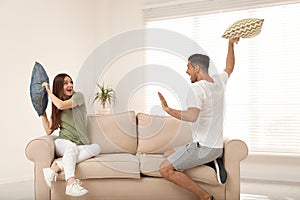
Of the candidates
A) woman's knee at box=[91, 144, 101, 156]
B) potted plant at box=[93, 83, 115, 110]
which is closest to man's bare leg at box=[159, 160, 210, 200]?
woman's knee at box=[91, 144, 101, 156]

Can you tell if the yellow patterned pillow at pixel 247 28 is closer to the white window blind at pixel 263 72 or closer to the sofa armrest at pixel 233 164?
the sofa armrest at pixel 233 164

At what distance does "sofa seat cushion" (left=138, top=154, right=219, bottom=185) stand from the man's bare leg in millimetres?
63

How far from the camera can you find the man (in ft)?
9.52

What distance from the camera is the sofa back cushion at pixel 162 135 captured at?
3.56 m

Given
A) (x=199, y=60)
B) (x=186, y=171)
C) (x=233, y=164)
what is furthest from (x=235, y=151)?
(x=199, y=60)

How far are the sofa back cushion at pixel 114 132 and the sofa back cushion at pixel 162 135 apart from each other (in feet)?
0.31

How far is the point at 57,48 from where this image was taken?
532 cm

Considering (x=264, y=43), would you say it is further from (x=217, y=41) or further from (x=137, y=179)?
(x=137, y=179)

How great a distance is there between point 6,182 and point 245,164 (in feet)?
9.59

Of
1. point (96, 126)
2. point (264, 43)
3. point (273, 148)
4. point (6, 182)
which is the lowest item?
point (6, 182)

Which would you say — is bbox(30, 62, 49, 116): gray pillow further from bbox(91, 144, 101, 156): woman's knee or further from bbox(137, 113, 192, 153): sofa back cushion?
bbox(137, 113, 192, 153): sofa back cushion

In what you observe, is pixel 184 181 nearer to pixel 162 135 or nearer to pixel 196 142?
pixel 196 142

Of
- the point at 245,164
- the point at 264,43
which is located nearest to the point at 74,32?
the point at 264,43

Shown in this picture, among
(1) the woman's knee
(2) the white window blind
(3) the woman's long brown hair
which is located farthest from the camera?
(2) the white window blind
